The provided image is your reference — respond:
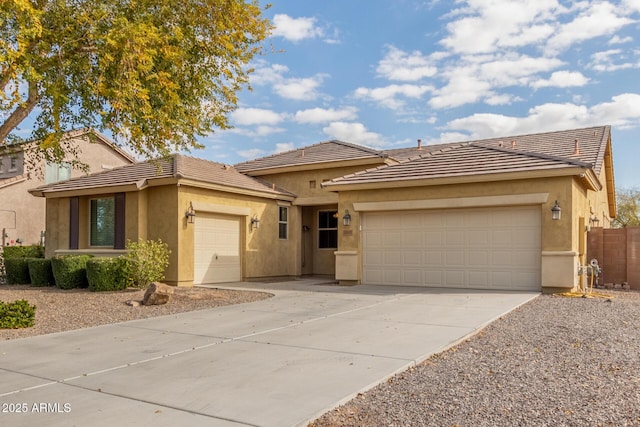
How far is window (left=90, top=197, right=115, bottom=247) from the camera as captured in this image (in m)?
16.5

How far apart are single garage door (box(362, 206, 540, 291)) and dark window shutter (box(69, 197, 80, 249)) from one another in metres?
9.35

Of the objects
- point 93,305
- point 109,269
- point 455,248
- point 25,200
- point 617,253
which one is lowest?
point 93,305

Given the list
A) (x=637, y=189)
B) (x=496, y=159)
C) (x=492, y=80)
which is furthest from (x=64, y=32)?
(x=637, y=189)

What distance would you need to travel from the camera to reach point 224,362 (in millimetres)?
6160

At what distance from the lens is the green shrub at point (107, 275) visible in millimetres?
13891

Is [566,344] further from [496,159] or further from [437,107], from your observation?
[437,107]

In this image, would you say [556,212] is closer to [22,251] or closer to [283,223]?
[283,223]

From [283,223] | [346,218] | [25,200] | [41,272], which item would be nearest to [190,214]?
[346,218]

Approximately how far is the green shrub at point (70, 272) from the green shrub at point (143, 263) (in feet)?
5.14

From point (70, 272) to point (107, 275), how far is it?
5.25ft

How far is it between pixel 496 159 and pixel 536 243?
256cm

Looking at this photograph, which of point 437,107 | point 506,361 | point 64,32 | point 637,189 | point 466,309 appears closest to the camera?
point 506,361

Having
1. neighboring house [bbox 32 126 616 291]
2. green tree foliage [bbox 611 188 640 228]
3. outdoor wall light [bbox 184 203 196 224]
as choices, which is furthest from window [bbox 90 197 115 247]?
green tree foliage [bbox 611 188 640 228]

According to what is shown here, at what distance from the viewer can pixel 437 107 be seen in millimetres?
20406
